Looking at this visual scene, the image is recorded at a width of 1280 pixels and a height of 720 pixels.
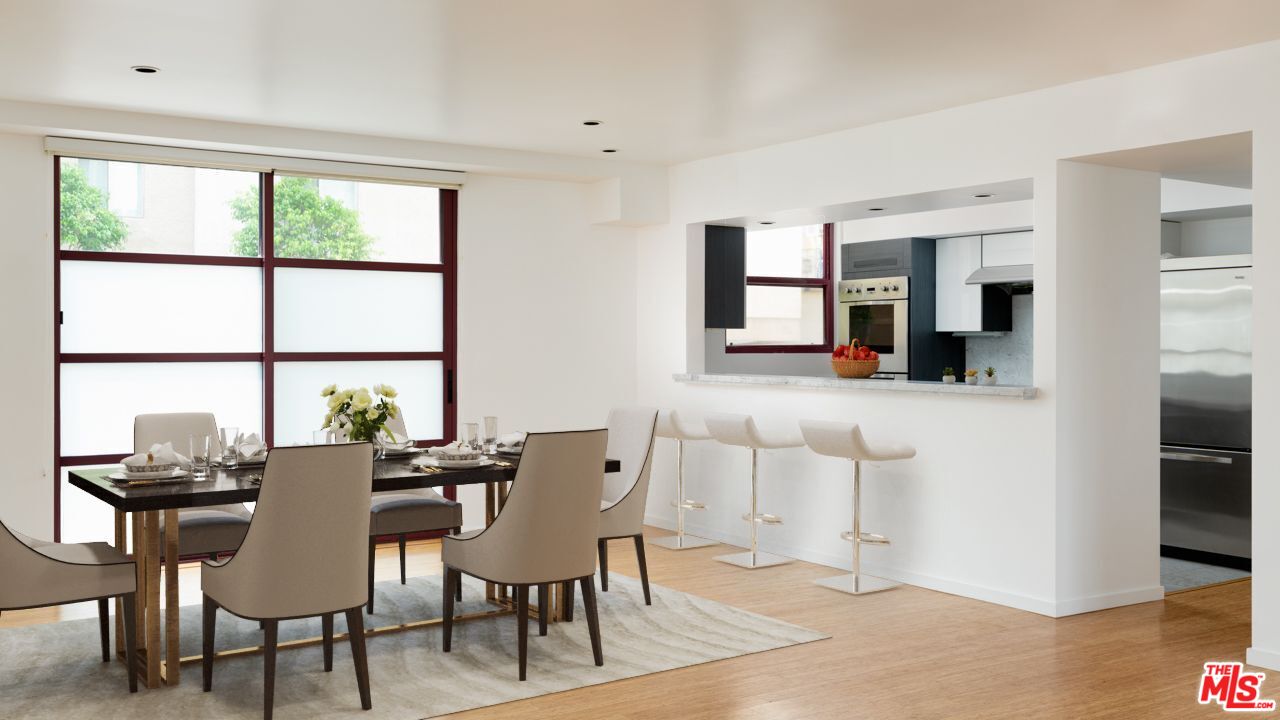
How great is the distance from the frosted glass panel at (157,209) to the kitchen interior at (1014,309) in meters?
3.10

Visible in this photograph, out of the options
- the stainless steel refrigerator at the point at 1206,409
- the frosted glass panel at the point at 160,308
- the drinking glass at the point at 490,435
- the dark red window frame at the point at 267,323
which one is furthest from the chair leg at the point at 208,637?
the stainless steel refrigerator at the point at 1206,409

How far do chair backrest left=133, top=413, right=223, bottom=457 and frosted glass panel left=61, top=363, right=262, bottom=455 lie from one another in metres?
0.69

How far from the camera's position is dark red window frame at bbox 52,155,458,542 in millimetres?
6266

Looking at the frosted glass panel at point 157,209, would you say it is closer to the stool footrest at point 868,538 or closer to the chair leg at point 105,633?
the chair leg at point 105,633

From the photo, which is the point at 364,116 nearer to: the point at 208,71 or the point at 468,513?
the point at 208,71

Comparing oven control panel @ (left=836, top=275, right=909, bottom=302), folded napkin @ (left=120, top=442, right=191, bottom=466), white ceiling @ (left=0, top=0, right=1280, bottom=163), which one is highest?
white ceiling @ (left=0, top=0, right=1280, bottom=163)

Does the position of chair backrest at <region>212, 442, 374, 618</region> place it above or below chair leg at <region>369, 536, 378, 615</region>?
above

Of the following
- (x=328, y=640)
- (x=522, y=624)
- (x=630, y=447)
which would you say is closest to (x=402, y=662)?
(x=328, y=640)

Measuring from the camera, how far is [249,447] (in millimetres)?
4770

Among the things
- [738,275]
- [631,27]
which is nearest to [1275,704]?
[631,27]

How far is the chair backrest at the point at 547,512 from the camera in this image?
170 inches

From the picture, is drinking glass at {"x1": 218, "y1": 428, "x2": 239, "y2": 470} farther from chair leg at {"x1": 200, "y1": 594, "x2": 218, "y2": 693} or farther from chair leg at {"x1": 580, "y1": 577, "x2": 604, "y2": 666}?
chair leg at {"x1": 580, "y1": 577, "x2": 604, "y2": 666}

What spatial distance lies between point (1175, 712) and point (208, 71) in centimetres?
477

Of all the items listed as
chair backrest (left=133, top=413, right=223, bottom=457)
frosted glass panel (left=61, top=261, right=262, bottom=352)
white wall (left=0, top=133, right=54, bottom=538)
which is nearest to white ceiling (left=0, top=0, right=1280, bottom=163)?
white wall (left=0, top=133, right=54, bottom=538)
